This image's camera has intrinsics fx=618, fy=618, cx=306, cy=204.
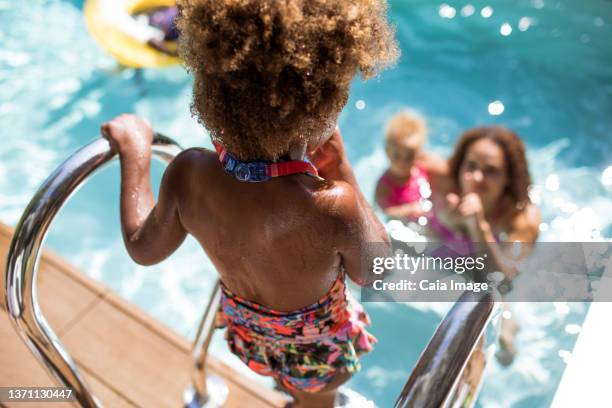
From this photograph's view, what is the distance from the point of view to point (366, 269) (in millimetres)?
1045

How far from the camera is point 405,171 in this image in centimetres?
269

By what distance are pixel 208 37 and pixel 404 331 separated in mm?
2077

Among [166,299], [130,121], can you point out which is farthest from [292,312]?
[166,299]

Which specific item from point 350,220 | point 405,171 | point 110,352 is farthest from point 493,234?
point 350,220

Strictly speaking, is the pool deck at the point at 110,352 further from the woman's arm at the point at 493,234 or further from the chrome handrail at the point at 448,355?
the woman's arm at the point at 493,234

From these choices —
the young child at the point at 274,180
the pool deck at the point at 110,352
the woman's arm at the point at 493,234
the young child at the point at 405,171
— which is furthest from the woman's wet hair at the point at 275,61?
the young child at the point at 405,171

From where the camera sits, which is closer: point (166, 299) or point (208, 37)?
point (208, 37)

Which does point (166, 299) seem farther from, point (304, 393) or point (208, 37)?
point (208, 37)

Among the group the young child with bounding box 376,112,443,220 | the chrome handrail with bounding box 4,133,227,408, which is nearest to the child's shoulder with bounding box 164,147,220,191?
the chrome handrail with bounding box 4,133,227,408

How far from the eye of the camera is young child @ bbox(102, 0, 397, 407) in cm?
84

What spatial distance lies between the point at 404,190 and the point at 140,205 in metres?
1.76

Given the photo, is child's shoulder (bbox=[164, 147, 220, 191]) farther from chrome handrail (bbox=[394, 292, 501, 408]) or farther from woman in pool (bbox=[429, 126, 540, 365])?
woman in pool (bbox=[429, 126, 540, 365])

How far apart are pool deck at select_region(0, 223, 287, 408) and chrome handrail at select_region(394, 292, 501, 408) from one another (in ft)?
2.71

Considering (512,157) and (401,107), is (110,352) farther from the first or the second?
(401,107)
